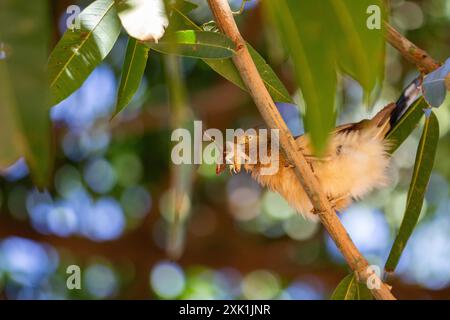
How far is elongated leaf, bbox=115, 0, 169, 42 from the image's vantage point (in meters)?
1.18

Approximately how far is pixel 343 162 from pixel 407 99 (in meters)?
0.30

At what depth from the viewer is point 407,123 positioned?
2.11m

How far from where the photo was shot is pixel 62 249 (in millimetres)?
3984

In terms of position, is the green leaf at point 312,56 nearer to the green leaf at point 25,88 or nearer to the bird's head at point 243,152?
the green leaf at point 25,88

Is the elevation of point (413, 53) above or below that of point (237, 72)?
above

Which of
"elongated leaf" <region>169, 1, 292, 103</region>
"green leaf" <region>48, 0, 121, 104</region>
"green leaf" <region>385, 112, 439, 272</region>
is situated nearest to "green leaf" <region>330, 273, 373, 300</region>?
"green leaf" <region>385, 112, 439, 272</region>

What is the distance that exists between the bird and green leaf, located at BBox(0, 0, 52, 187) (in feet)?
4.16

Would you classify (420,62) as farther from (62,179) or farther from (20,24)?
(62,179)

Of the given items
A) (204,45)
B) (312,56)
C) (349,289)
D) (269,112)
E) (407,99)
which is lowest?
(349,289)

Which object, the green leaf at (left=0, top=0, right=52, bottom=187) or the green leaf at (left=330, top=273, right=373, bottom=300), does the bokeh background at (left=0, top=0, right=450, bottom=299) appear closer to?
the green leaf at (left=330, top=273, right=373, bottom=300)

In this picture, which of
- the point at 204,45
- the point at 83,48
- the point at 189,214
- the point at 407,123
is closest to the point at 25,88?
the point at 204,45

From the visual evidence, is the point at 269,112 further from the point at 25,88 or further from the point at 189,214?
the point at 189,214
